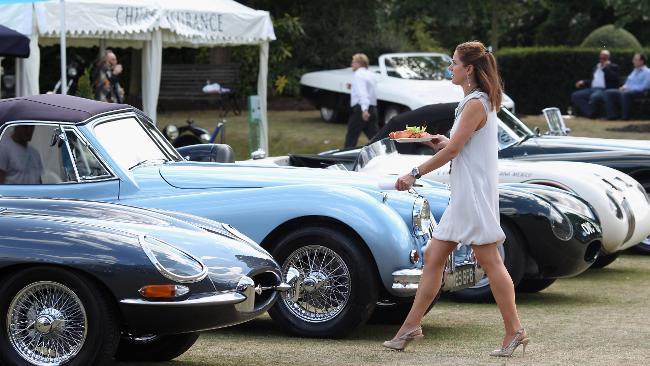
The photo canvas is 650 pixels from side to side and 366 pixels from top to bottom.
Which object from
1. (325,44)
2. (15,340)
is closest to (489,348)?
(15,340)

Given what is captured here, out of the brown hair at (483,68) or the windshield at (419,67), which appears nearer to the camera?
the brown hair at (483,68)

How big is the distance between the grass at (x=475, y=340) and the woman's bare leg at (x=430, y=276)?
217mm

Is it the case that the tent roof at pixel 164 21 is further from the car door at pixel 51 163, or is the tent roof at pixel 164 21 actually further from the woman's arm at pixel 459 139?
the woman's arm at pixel 459 139

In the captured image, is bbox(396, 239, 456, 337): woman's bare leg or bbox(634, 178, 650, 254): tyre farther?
bbox(634, 178, 650, 254): tyre

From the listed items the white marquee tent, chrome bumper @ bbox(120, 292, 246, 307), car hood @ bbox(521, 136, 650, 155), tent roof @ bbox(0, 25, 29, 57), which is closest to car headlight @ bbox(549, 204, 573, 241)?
car hood @ bbox(521, 136, 650, 155)

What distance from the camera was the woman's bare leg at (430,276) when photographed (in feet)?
22.8

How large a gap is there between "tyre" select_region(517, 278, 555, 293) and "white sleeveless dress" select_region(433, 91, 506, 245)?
3.75 meters

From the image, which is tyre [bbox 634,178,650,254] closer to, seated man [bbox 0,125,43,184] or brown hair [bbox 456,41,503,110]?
brown hair [bbox 456,41,503,110]

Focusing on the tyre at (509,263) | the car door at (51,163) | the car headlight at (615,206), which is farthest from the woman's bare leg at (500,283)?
the car headlight at (615,206)

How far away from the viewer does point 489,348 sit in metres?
7.37

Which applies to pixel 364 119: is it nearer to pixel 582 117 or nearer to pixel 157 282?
pixel 582 117

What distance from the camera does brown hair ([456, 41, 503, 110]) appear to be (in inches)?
275

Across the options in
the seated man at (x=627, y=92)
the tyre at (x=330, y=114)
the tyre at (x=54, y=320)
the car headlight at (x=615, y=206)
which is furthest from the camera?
the tyre at (x=330, y=114)

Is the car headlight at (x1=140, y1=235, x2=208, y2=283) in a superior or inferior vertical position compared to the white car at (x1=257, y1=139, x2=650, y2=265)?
superior
